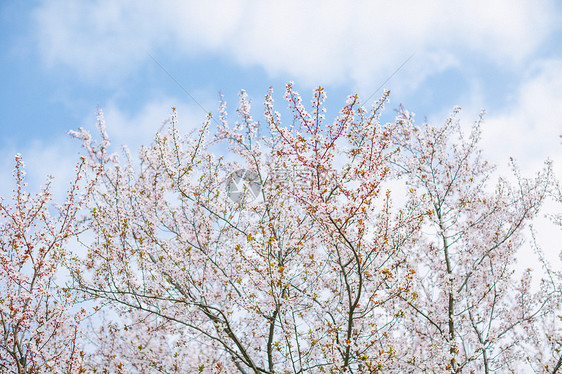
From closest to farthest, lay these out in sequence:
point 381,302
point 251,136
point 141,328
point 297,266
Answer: point 381,302 < point 297,266 < point 251,136 < point 141,328

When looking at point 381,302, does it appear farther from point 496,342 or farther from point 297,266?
point 496,342

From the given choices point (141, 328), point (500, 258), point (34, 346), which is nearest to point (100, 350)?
point (141, 328)

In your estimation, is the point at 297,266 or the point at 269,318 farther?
the point at 297,266

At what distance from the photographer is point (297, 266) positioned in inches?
310

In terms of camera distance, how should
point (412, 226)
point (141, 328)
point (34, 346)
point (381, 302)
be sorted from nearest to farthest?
1. point (381, 302)
2. point (412, 226)
3. point (34, 346)
4. point (141, 328)

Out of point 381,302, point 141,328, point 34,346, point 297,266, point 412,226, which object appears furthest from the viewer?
point 141,328

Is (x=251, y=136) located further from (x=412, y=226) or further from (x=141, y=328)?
(x=141, y=328)

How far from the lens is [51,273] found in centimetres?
751

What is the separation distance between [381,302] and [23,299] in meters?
6.46

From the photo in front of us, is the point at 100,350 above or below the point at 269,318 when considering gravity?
above

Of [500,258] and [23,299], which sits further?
[500,258]

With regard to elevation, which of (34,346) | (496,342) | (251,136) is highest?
(251,136)

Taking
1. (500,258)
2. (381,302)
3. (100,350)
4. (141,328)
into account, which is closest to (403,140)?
(500,258)

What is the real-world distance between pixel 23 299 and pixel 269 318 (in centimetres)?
469
